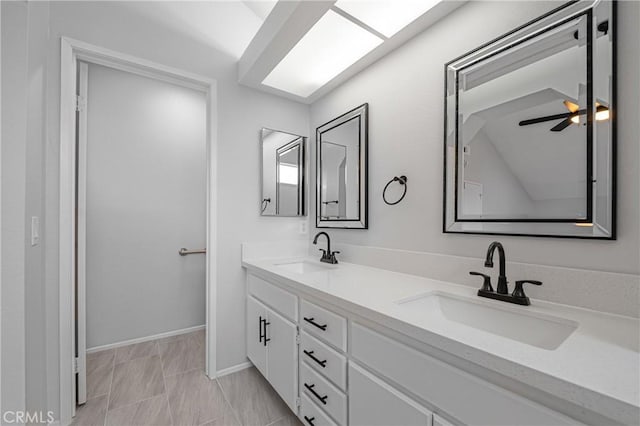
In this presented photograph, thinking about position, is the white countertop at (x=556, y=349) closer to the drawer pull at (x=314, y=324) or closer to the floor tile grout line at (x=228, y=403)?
the drawer pull at (x=314, y=324)

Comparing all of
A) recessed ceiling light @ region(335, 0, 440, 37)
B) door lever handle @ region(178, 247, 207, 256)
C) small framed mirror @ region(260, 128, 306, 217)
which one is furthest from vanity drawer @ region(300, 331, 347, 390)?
door lever handle @ region(178, 247, 207, 256)

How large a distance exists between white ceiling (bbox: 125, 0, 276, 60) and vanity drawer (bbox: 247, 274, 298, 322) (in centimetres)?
176

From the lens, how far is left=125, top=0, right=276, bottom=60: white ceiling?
70.3 inches

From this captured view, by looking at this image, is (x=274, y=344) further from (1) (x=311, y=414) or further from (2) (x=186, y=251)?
(2) (x=186, y=251)

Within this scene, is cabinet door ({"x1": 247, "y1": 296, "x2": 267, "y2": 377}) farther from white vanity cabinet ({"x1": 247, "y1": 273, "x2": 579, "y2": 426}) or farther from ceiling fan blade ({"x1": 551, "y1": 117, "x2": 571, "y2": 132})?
ceiling fan blade ({"x1": 551, "y1": 117, "x2": 571, "y2": 132})

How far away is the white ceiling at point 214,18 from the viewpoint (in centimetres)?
179

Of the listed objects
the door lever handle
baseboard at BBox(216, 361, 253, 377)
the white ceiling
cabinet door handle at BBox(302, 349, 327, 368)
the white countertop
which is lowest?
baseboard at BBox(216, 361, 253, 377)

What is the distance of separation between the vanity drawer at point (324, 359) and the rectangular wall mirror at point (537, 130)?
82 centimetres

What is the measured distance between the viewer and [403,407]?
85 cm

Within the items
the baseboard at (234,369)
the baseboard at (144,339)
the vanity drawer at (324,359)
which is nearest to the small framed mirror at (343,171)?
the vanity drawer at (324,359)

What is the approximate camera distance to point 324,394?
3.94 feet

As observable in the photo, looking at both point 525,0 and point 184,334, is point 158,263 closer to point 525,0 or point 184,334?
point 184,334

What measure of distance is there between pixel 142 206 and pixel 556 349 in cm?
300

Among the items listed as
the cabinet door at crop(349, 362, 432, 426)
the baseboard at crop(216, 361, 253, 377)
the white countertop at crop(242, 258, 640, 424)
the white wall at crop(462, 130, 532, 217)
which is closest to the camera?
the white countertop at crop(242, 258, 640, 424)
